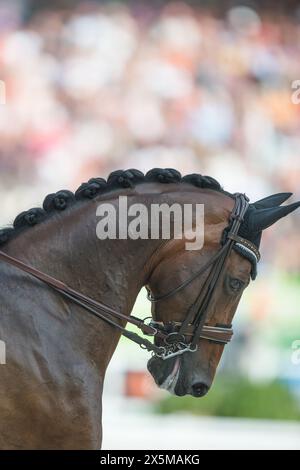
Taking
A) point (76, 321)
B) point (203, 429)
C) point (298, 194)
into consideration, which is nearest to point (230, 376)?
point (203, 429)

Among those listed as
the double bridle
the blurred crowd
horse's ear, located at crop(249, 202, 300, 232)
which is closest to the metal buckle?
the double bridle

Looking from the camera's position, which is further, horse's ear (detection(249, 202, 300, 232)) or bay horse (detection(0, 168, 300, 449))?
horse's ear (detection(249, 202, 300, 232))

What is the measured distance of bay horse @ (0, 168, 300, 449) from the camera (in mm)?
3350

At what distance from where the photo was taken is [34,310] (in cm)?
335

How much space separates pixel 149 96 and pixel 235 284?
8.91m

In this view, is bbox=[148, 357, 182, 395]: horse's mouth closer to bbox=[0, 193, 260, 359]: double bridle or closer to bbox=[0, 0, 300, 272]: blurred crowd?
bbox=[0, 193, 260, 359]: double bridle

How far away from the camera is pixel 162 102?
475 inches

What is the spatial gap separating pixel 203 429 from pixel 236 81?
5.56 meters

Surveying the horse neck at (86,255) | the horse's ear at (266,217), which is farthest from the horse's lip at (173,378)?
the horse's ear at (266,217)

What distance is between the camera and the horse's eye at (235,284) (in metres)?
3.59

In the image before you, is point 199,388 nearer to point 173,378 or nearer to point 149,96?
point 173,378

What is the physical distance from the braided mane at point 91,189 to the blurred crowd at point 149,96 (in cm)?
753

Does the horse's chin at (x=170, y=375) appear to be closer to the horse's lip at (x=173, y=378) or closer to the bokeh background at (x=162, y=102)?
the horse's lip at (x=173, y=378)

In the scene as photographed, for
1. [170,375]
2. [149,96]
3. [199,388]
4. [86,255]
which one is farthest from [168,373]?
[149,96]
